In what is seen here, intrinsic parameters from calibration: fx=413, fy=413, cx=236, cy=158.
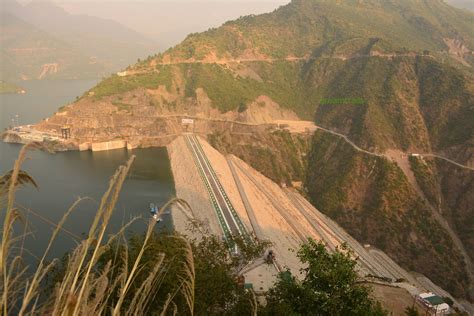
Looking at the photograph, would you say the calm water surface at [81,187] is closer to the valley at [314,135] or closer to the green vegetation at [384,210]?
the valley at [314,135]

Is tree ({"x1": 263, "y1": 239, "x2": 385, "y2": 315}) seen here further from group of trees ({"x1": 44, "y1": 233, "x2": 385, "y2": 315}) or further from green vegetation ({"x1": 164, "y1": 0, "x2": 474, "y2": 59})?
green vegetation ({"x1": 164, "y1": 0, "x2": 474, "y2": 59})

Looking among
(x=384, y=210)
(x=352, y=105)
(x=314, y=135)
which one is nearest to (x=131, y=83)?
(x=314, y=135)

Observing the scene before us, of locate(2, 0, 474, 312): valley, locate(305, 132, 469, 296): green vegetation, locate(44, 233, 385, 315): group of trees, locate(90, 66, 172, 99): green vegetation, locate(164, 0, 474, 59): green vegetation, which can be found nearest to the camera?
locate(44, 233, 385, 315): group of trees

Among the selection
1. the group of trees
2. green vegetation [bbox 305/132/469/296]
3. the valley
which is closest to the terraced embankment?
the valley

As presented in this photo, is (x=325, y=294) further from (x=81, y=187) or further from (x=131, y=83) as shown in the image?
(x=131, y=83)

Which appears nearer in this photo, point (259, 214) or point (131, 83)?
point (259, 214)

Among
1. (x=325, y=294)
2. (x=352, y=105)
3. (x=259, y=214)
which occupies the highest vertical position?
(x=352, y=105)

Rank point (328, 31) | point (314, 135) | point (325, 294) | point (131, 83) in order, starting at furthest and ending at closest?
point (328, 31)
point (131, 83)
point (314, 135)
point (325, 294)

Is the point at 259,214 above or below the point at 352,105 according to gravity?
below
